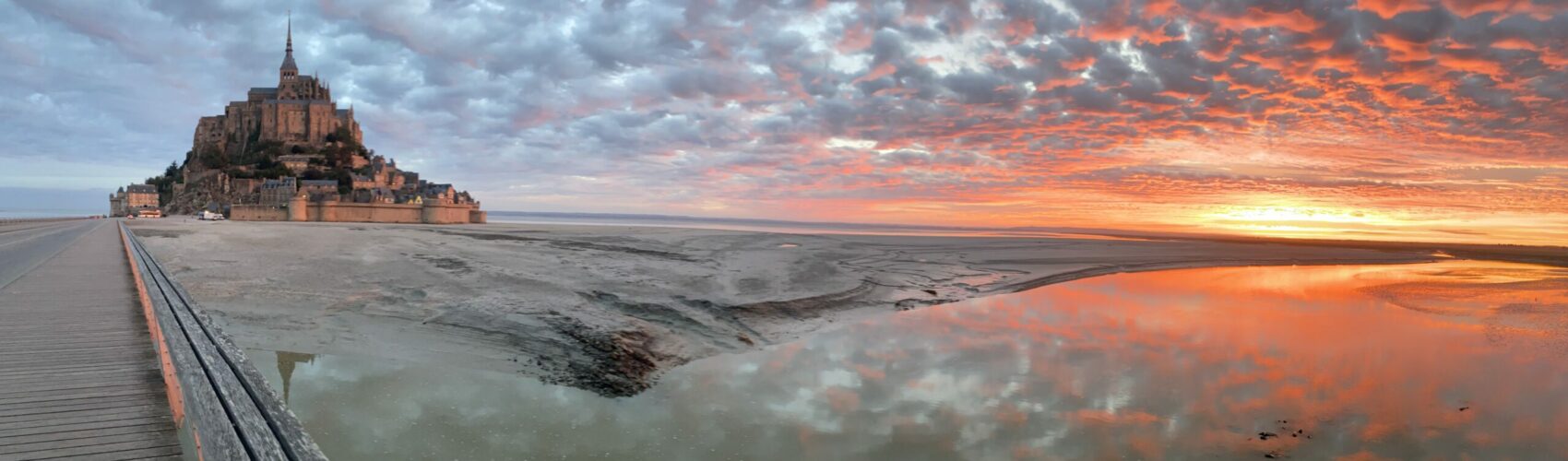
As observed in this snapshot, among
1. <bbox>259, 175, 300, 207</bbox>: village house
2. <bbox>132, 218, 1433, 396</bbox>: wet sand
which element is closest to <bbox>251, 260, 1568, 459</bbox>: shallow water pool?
<bbox>132, 218, 1433, 396</bbox>: wet sand

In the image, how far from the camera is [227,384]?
173 inches

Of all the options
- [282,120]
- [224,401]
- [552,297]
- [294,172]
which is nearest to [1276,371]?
[224,401]

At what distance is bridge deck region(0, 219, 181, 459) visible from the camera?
4.79 meters

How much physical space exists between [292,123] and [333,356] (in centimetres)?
12353

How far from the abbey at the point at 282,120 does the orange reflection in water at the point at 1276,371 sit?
4859 inches

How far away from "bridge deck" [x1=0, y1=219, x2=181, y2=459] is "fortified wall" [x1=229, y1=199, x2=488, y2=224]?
8947 centimetres

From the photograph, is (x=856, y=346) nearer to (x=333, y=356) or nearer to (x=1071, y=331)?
(x=1071, y=331)

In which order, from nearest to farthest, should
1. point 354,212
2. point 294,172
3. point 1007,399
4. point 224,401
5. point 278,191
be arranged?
point 224,401
point 1007,399
point 354,212
point 278,191
point 294,172

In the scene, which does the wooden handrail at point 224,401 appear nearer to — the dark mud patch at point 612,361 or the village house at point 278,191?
the dark mud patch at point 612,361

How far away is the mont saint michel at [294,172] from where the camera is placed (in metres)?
91.4

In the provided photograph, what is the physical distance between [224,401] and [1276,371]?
14.1m

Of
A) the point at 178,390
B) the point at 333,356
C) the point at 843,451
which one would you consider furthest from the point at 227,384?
the point at 333,356

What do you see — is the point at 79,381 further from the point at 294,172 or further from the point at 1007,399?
the point at 294,172

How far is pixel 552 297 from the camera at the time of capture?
16.1 m
